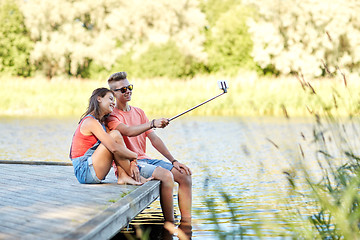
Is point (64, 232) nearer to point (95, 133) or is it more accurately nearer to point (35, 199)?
point (35, 199)

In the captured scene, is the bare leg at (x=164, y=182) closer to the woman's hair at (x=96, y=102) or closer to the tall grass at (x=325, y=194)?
the woman's hair at (x=96, y=102)

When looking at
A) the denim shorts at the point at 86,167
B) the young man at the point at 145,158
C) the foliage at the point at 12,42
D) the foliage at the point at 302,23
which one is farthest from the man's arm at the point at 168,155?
the foliage at the point at 12,42

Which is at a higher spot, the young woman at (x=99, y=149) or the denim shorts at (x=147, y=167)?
the young woman at (x=99, y=149)

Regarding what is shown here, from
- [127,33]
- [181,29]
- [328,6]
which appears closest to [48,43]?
[127,33]

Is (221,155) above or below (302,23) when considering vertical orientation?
below

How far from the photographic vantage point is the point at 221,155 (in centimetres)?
1059

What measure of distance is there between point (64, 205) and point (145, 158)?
129cm

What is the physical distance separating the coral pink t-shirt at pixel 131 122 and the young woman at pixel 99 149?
0.09 metres

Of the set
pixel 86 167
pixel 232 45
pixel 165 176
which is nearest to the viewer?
pixel 86 167

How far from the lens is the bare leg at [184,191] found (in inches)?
210

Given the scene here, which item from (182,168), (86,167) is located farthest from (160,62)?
(86,167)

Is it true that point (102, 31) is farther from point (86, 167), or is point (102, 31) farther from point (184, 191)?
point (86, 167)

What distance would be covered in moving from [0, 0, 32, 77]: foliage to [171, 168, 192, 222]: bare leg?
1220 inches

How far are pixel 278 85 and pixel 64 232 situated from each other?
1757 centimetres
